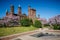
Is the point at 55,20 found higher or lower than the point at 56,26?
higher

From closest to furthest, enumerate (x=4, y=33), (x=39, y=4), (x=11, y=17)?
(x=4, y=33), (x=39, y=4), (x=11, y=17)

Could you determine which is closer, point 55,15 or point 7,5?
point 7,5

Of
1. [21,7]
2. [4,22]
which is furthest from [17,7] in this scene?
[4,22]

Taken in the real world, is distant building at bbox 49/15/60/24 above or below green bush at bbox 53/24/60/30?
above

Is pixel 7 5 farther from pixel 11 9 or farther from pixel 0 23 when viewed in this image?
pixel 0 23

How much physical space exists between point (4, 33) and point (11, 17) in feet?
3.58

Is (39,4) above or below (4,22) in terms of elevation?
above

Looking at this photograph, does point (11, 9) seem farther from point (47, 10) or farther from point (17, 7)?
point (47, 10)

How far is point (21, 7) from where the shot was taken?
4785 mm

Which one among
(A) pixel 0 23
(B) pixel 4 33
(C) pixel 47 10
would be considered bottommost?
(B) pixel 4 33

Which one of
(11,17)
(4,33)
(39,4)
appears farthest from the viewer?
(11,17)

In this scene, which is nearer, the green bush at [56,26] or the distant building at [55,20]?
the distant building at [55,20]

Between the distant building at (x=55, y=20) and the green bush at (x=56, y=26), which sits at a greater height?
the distant building at (x=55, y=20)

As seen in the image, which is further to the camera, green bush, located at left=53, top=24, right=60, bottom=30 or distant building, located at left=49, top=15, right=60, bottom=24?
green bush, located at left=53, top=24, right=60, bottom=30
